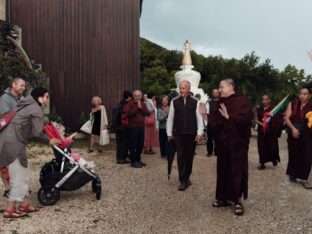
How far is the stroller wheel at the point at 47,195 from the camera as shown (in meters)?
5.38

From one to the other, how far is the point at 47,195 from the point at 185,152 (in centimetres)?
231

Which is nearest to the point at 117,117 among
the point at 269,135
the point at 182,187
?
the point at 182,187

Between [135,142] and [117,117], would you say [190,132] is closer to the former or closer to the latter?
[135,142]

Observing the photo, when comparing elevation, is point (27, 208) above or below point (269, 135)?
below

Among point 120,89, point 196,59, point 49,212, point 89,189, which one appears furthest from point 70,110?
point 196,59

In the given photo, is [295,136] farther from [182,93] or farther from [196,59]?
[196,59]

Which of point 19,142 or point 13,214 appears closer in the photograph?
point 19,142

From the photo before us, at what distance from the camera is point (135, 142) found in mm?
8227

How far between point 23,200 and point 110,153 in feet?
17.0

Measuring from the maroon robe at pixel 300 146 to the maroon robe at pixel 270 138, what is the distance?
1.21 meters

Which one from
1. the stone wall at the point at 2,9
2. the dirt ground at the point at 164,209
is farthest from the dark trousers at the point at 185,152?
the stone wall at the point at 2,9

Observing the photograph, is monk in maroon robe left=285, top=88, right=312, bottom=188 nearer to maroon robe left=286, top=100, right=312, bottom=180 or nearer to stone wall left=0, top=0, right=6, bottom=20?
maroon robe left=286, top=100, right=312, bottom=180

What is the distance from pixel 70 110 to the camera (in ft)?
45.2

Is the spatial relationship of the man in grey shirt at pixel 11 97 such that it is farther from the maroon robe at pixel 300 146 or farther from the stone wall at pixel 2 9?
the stone wall at pixel 2 9
